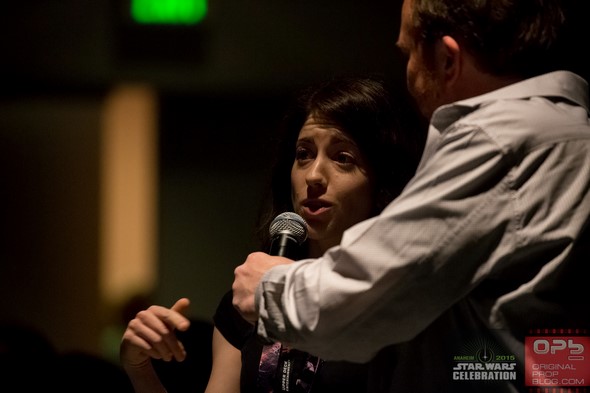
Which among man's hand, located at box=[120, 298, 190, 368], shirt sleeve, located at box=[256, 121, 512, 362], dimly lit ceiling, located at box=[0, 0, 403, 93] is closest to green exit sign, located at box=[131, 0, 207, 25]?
dimly lit ceiling, located at box=[0, 0, 403, 93]

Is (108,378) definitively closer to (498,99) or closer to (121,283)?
(121,283)

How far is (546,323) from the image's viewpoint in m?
1.43

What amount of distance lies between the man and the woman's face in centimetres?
53

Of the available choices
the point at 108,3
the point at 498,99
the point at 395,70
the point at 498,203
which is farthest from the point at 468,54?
the point at 108,3

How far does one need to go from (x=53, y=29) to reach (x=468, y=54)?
1.90 meters

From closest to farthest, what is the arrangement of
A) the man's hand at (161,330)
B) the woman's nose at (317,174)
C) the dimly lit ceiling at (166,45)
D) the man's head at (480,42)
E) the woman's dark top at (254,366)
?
1. the man's head at (480,42)
2. the man's hand at (161,330)
3. the woman's dark top at (254,366)
4. the woman's nose at (317,174)
5. the dimly lit ceiling at (166,45)

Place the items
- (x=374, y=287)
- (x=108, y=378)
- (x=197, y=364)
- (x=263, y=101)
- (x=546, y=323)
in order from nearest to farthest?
(x=374, y=287)
(x=546, y=323)
(x=197, y=364)
(x=108, y=378)
(x=263, y=101)

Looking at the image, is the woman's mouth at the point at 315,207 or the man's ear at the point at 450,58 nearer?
the man's ear at the point at 450,58

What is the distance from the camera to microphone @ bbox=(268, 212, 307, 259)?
5.87 feet

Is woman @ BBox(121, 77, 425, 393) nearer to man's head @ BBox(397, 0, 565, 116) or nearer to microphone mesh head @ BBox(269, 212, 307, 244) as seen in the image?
microphone mesh head @ BBox(269, 212, 307, 244)

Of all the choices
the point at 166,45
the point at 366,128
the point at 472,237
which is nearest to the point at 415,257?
the point at 472,237

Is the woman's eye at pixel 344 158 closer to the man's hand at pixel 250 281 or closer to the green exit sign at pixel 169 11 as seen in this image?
the man's hand at pixel 250 281

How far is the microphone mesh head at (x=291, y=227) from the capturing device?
1.84 meters

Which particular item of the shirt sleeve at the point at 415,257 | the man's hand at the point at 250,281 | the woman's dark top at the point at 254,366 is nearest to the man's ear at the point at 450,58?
the shirt sleeve at the point at 415,257
